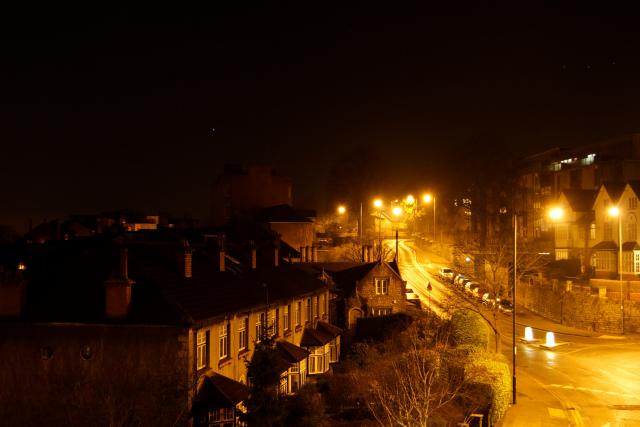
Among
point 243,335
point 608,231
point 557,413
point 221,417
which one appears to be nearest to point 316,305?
point 243,335

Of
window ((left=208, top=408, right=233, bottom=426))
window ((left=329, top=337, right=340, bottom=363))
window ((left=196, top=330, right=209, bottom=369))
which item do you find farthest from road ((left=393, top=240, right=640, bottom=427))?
window ((left=196, top=330, right=209, bottom=369))

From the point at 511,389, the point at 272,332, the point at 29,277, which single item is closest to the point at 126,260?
the point at 29,277

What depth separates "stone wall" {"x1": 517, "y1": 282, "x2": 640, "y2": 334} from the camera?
47094 mm

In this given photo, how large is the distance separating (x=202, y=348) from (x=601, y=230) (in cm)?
5572

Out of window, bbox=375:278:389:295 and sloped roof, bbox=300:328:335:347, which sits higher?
window, bbox=375:278:389:295

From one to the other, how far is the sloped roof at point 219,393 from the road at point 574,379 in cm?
1114

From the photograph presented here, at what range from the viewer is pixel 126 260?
22156 mm

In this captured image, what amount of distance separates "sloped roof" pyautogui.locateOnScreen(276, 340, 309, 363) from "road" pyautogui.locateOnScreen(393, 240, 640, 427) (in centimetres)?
977

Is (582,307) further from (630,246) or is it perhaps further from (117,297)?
(117,297)

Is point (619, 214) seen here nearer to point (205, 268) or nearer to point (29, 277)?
point (205, 268)

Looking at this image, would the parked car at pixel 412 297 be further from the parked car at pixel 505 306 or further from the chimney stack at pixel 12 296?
the chimney stack at pixel 12 296

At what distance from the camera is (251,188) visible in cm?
8431

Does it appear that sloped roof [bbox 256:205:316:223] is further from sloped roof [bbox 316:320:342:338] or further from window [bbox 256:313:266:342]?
window [bbox 256:313:266:342]

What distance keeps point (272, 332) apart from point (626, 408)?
53.1ft
